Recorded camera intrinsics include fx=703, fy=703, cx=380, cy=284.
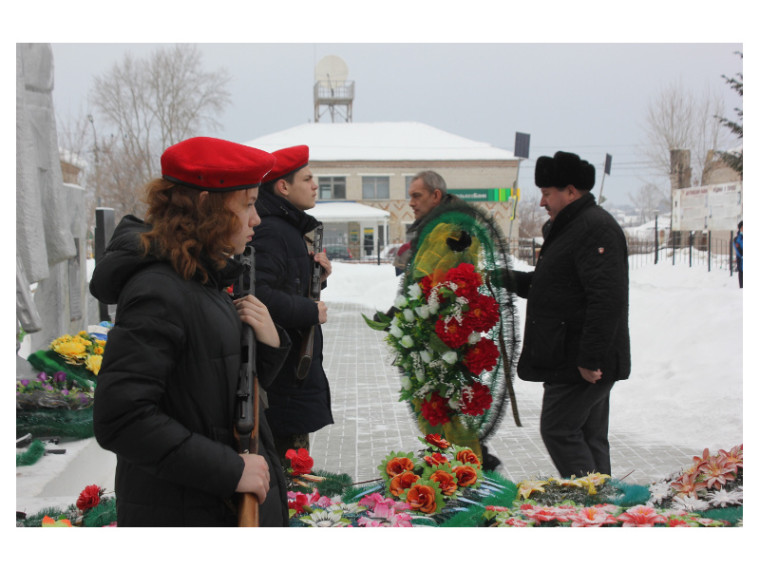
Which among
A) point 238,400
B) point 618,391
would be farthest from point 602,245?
point 618,391

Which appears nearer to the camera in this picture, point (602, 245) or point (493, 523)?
point (493, 523)

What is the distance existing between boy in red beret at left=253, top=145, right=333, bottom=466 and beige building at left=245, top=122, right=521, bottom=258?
25.7m

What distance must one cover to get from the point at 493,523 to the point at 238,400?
1.60 m

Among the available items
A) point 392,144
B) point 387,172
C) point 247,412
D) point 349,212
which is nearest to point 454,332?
point 247,412

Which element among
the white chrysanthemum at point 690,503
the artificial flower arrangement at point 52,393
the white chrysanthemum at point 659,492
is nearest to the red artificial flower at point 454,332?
the white chrysanthemum at point 659,492

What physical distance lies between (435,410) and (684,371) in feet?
15.7

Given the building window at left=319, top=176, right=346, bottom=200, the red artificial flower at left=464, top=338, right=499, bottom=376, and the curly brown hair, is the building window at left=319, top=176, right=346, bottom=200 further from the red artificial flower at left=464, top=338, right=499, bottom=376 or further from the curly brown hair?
the curly brown hair

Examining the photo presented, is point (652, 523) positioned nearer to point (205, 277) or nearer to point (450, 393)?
point (450, 393)

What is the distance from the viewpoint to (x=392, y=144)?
31.1 meters

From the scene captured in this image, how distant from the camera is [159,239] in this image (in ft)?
5.31

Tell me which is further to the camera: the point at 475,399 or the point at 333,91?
the point at 333,91

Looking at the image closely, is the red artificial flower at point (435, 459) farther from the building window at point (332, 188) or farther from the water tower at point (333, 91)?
the building window at point (332, 188)

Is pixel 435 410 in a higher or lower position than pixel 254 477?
lower

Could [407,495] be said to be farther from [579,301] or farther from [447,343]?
[579,301]
